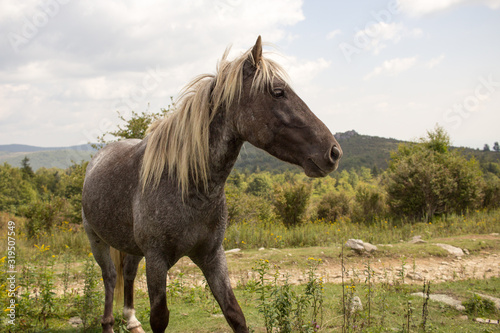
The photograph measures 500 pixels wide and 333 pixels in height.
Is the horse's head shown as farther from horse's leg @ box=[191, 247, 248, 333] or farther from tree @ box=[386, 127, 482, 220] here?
tree @ box=[386, 127, 482, 220]

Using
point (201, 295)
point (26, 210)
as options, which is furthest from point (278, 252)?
point (26, 210)

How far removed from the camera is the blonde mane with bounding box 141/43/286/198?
252 cm

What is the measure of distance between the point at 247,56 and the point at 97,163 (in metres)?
2.34

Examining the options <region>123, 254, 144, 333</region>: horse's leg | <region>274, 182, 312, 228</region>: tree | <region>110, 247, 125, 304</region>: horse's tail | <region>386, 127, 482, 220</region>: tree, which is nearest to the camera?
<region>123, 254, 144, 333</region>: horse's leg

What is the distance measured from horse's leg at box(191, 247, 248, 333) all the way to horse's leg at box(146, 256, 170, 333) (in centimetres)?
34

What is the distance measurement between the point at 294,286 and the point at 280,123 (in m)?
4.75

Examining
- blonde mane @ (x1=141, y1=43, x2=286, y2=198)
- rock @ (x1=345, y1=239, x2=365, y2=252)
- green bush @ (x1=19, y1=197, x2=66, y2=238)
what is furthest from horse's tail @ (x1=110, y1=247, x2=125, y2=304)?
green bush @ (x1=19, y1=197, x2=66, y2=238)

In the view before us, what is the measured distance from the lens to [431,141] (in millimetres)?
23453

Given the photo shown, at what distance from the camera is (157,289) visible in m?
2.73

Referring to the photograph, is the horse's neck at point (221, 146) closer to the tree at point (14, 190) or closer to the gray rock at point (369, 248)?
the gray rock at point (369, 248)

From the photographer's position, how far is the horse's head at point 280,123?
2299 mm

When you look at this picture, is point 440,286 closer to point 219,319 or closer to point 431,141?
point 219,319

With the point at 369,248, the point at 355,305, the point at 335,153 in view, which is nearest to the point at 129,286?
the point at 355,305

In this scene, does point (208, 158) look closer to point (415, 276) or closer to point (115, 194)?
point (115, 194)
